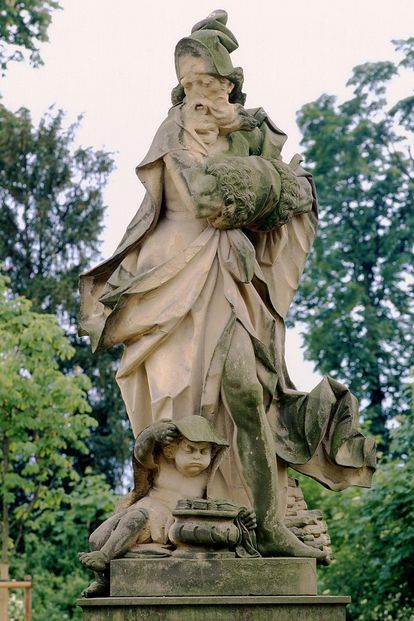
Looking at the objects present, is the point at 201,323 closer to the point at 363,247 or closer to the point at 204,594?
the point at 204,594

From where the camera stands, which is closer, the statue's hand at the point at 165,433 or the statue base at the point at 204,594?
the statue base at the point at 204,594

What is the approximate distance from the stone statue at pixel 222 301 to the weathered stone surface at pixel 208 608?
1.30 feet

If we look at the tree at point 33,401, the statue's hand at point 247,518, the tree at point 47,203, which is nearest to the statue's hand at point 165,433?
the statue's hand at point 247,518

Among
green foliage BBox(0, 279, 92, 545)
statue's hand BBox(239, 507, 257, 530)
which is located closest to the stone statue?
statue's hand BBox(239, 507, 257, 530)

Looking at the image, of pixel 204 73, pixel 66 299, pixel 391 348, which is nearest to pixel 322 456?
pixel 204 73

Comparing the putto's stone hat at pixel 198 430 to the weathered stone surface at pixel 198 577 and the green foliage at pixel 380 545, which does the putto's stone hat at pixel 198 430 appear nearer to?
the weathered stone surface at pixel 198 577

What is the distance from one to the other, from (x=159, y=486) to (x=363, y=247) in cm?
2470

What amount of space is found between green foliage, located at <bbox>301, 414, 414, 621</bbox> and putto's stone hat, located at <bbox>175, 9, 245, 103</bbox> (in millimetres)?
11934

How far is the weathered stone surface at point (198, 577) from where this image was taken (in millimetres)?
8469

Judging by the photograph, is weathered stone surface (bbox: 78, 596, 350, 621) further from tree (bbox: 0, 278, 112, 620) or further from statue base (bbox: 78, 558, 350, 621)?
tree (bbox: 0, 278, 112, 620)

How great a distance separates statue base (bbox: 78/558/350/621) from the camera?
838cm

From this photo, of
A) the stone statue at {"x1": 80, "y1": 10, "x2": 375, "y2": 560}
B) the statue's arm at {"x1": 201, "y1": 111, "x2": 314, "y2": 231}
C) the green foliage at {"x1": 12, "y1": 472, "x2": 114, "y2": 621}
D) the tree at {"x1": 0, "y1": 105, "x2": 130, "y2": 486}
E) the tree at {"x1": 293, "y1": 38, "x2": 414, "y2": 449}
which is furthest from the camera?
the tree at {"x1": 0, "y1": 105, "x2": 130, "y2": 486}

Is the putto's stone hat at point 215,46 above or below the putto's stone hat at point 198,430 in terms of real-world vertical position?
above

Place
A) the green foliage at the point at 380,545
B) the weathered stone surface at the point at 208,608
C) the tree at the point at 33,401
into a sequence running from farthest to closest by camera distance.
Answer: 1. the tree at the point at 33,401
2. the green foliage at the point at 380,545
3. the weathered stone surface at the point at 208,608
